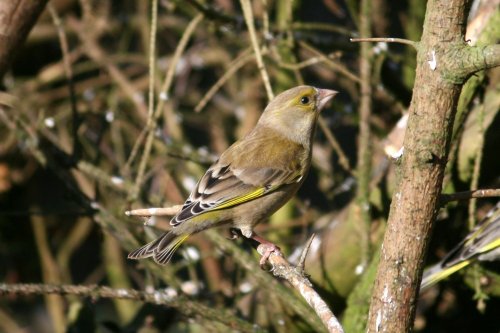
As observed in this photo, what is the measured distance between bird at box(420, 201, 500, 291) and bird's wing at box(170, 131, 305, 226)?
833mm

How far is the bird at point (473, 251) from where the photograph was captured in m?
3.77

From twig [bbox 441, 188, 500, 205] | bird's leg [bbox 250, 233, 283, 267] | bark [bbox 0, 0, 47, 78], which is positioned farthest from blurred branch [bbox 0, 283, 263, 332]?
twig [bbox 441, 188, 500, 205]

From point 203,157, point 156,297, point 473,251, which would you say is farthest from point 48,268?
point 473,251

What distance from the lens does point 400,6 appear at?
19.6 ft

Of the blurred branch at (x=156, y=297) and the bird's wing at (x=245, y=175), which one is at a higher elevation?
the bird's wing at (x=245, y=175)

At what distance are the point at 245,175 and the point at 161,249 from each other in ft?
2.41

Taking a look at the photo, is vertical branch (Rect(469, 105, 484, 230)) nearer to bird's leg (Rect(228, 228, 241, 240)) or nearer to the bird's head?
the bird's head

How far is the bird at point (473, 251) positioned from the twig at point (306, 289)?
1.06 metres

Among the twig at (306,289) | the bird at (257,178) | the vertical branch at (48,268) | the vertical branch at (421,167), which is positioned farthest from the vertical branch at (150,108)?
the vertical branch at (48,268)

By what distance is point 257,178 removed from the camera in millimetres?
3998

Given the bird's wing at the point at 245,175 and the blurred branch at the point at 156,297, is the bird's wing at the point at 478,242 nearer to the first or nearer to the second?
the bird's wing at the point at 245,175

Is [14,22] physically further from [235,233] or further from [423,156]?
[423,156]

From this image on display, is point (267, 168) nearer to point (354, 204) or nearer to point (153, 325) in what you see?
point (354, 204)

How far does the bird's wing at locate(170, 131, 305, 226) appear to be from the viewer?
3.80m
